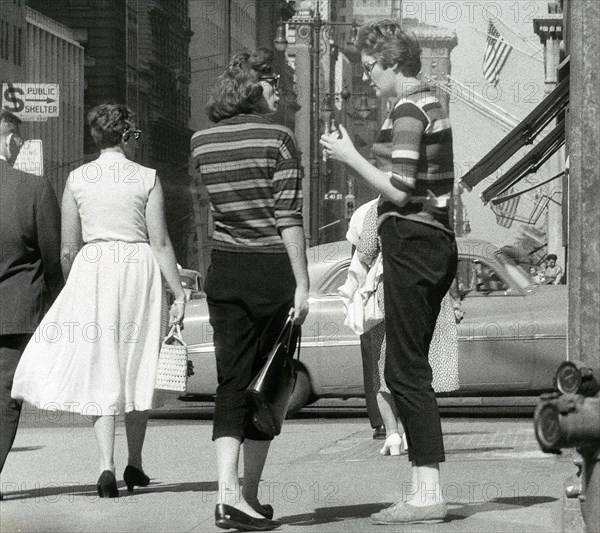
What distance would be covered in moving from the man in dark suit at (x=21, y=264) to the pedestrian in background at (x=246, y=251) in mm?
1140

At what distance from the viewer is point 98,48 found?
6450 centimetres

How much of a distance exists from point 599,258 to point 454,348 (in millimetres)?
3758

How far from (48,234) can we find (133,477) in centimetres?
125

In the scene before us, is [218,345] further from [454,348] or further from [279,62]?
[279,62]

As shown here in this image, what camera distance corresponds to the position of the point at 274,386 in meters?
5.95

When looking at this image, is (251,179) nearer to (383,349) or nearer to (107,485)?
(107,485)

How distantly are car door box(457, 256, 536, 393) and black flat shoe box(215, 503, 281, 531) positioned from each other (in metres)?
6.20

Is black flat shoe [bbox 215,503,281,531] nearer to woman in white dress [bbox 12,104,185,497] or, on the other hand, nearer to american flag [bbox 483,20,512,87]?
woman in white dress [bbox 12,104,185,497]

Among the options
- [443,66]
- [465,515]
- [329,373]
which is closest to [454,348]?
[465,515]

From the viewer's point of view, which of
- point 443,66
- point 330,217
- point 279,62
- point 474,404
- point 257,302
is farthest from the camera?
point 443,66

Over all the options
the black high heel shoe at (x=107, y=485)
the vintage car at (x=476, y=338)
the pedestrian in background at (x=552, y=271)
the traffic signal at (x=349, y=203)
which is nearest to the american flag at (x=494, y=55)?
the traffic signal at (x=349, y=203)

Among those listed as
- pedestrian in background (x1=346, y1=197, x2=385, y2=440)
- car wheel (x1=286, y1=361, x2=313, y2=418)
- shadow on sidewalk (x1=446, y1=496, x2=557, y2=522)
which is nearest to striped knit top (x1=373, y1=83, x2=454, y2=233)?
shadow on sidewalk (x1=446, y1=496, x2=557, y2=522)

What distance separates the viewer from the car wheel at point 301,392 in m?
12.1

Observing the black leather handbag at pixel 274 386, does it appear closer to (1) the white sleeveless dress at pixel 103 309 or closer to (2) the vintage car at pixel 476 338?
(1) the white sleeveless dress at pixel 103 309
